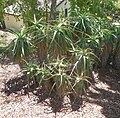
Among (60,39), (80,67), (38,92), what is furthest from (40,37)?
(38,92)

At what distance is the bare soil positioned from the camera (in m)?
4.56

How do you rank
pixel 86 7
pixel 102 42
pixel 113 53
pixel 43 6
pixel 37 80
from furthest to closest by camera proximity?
1. pixel 43 6
2. pixel 86 7
3. pixel 113 53
4. pixel 102 42
5. pixel 37 80

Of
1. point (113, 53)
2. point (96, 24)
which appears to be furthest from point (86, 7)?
point (96, 24)

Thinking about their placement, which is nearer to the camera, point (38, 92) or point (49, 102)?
point (49, 102)

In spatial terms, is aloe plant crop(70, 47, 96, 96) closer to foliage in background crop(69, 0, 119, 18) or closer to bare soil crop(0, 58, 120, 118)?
bare soil crop(0, 58, 120, 118)

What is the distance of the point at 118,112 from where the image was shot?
476 centimetres

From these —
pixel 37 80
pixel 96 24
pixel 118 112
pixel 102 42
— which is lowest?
pixel 118 112

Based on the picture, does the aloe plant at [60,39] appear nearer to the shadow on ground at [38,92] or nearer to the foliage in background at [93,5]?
the shadow on ground at [38,92]

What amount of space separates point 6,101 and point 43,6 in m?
5.89

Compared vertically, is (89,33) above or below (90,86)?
above

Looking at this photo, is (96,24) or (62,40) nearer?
(62,40)

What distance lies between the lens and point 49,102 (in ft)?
16.1

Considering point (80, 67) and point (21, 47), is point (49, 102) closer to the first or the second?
point (80, 67)

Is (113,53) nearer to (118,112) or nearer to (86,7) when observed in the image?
(86,7)
